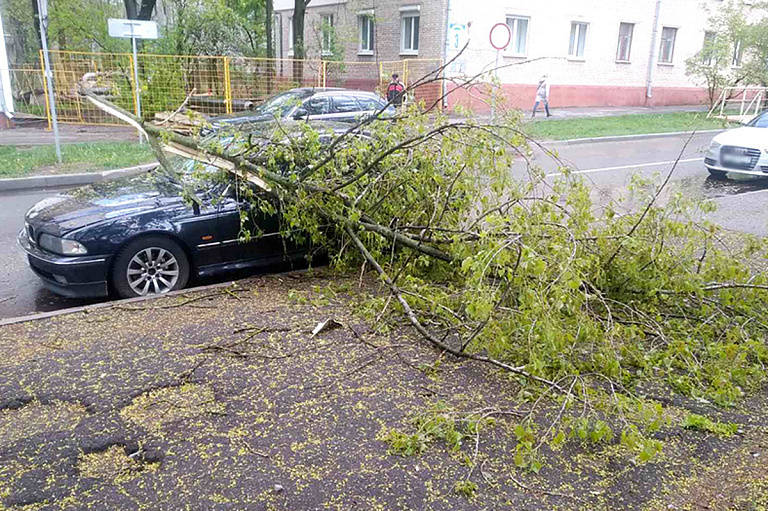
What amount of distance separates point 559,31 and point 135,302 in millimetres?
25257

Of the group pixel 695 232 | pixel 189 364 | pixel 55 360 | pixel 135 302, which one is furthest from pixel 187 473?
pixel 695 232

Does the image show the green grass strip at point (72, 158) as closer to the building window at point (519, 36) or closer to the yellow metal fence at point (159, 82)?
the yellow metal fence at point (159, 82)

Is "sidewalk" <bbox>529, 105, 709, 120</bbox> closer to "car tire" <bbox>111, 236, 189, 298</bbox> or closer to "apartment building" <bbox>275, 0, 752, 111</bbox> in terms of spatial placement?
"apartment building" <bbox>275, 0, 752, 111</bbox>

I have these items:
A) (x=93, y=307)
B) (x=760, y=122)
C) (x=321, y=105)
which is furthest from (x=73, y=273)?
(x=760, y=122)

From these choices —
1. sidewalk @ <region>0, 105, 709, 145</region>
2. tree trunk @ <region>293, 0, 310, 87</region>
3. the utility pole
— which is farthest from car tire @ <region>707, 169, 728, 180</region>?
the utility pole

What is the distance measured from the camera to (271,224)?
664cm

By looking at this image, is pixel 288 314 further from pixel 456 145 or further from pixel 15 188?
pixel 15 188

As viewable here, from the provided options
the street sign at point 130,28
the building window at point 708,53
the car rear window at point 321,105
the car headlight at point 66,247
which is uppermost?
the building window at point 708,53

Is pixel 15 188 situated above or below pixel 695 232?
below

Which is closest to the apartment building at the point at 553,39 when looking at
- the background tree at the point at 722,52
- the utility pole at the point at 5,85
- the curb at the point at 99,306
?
the background tree at the point at 722,52

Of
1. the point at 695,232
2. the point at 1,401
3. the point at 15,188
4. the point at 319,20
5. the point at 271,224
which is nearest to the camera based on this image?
the point at 1,401

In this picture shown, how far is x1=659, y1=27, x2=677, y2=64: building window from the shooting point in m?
30.6

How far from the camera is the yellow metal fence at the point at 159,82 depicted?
59.8ft

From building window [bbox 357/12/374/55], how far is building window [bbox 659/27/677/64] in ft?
47.1
